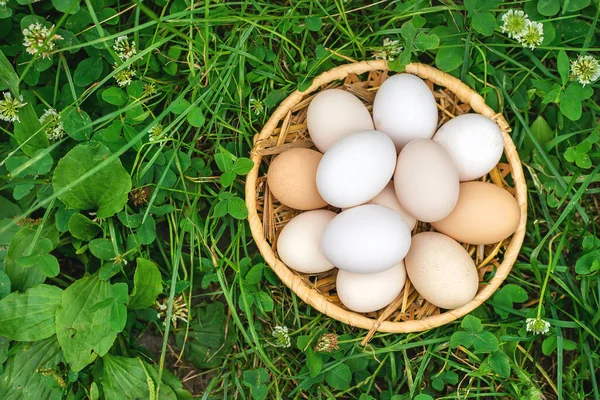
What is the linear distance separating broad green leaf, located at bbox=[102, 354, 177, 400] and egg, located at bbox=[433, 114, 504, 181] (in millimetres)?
810

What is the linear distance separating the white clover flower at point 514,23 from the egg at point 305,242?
0.54m

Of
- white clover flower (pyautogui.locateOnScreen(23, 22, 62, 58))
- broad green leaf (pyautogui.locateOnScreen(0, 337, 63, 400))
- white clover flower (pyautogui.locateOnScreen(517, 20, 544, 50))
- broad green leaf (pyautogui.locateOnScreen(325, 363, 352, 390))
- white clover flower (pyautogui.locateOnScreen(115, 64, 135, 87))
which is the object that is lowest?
broad green leaf (pyautogui.locateOnScreen(325, 363, 352, 390))

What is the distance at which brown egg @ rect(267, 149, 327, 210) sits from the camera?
1.25 meters

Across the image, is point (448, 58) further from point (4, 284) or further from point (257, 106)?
point (4, 284)

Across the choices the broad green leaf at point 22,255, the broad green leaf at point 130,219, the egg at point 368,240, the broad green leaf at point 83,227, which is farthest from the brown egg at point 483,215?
the broad green leaf at point 22,255

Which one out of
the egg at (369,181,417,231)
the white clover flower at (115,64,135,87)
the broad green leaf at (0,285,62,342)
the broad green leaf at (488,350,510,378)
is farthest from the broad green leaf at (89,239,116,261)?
the broad green leaf at (488,350,510,378)

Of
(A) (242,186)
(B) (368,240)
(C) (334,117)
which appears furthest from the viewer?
(A) (242,186)

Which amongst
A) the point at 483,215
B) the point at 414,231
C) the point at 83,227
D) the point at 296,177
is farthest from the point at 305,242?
the point at 83,227

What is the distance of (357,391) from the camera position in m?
1.40

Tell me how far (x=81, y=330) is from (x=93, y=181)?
0.31m

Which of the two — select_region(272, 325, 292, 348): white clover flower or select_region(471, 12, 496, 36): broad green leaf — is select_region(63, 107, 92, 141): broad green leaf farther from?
select_region(471, 12, 496, 36): broad green leaf

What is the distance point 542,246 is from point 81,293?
104 centimetres

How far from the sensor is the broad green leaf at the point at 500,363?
125 cm

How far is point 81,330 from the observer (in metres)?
1.24
